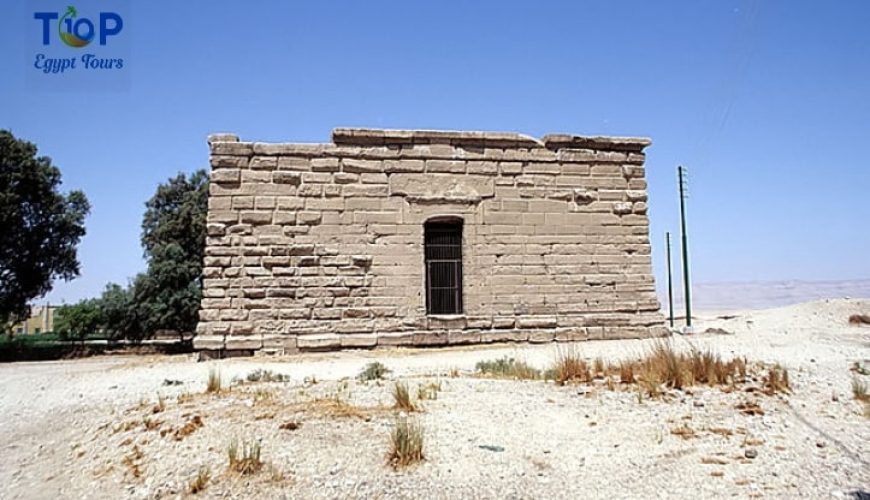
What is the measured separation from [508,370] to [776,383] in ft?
11.5

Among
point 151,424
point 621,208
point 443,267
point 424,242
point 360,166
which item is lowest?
point 151,424

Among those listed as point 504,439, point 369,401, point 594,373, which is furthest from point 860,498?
point 369,401

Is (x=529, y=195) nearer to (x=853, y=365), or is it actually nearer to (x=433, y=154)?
(x=433, y=154)

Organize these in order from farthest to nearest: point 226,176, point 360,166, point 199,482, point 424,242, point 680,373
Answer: point 424,242 < point 360,166 < point 226,176 < point 680,373 < point 199,482

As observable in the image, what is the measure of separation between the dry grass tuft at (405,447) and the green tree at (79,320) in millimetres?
27137

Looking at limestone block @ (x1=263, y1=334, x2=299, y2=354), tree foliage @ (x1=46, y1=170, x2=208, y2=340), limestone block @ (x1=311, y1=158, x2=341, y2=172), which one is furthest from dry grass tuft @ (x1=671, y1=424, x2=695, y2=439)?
tree foliage @ (x1=46, y1=170, x2=208, y2=340)

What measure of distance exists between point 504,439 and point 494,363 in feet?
11.7

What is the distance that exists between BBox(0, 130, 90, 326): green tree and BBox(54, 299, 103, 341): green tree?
9.78 ft

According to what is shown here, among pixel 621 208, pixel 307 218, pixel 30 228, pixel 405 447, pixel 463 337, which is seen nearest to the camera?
pixel 405 447

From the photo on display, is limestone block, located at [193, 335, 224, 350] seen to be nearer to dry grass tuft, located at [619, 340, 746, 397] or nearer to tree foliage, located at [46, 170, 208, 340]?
dry grass tuft, located at [619, 340, 746, 397]

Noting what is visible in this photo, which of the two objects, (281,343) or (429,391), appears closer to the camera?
(429,391)

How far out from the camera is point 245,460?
17.4 ft

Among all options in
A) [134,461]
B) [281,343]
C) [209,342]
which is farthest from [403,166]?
[134,461]

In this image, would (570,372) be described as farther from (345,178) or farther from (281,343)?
(345,178)
